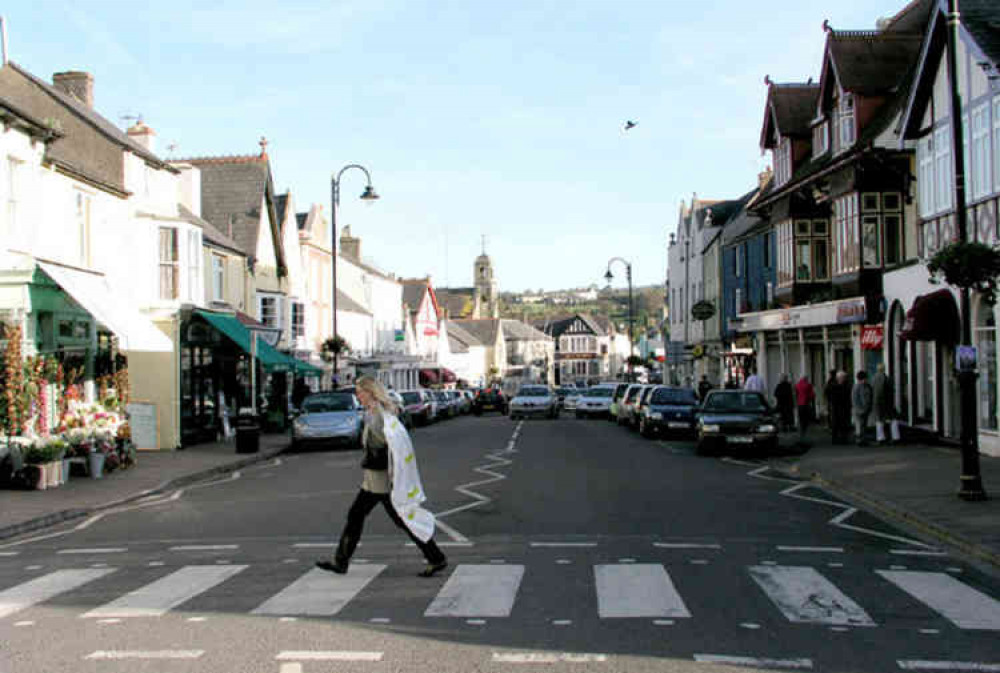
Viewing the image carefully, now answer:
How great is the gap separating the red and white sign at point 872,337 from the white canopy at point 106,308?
18.1 m

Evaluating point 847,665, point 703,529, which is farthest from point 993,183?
point 847,665

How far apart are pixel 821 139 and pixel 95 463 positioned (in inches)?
969

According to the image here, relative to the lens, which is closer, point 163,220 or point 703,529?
point 703,529

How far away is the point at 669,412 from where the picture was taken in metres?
30.0

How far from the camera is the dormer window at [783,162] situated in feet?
118

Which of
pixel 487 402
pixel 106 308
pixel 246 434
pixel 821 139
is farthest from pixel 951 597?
pixel 487 402

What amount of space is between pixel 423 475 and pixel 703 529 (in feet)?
27.0

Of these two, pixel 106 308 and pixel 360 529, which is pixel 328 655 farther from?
pixel 106 308

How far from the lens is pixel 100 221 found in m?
24.9

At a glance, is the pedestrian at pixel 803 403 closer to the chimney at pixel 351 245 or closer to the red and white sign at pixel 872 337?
the red and white sign at pixel 872 337

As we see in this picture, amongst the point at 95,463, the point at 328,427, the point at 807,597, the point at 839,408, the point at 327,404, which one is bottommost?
the point at 807,597

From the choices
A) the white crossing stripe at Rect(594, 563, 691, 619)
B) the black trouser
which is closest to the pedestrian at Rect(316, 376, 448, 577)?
the black trouser

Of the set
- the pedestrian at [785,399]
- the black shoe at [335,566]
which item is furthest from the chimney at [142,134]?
the black shoe at [335,566]

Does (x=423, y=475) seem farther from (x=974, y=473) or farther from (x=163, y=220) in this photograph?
(x=163, y=220)
